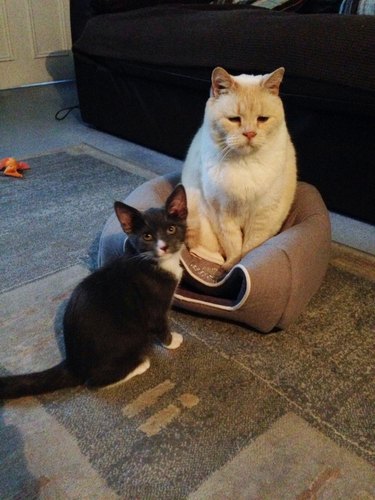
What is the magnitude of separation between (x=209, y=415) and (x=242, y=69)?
149 centimetres

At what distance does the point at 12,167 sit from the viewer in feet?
7.51

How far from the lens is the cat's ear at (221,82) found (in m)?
1.22

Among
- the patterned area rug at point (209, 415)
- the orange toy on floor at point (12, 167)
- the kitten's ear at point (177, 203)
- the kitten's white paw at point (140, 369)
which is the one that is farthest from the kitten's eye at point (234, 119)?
the orange toy on floor at point (12, 167)

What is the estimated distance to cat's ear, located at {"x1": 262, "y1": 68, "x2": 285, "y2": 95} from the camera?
122 centimetres

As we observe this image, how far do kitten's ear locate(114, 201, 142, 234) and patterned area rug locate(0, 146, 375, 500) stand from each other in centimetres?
36

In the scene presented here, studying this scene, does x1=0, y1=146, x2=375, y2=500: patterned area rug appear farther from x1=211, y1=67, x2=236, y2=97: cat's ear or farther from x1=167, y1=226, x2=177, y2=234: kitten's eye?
x1=211, y1=67, x2=236, y2=97: cat's ear

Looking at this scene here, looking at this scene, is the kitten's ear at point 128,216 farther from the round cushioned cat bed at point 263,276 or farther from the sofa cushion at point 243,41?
the sofa cushion at point 243,41

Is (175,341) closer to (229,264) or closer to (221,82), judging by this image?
(229,264)

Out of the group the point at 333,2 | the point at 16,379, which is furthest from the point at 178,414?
the point at 333,2

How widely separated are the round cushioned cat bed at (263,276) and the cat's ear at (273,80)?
1.39ft

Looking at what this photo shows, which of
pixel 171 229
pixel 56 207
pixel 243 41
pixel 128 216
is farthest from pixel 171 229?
pixel 243 41

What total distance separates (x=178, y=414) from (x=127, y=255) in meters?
0.42

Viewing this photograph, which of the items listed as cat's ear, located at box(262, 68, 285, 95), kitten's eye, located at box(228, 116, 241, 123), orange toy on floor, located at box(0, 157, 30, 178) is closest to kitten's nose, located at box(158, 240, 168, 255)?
kitten's eye, located at box(228, 116, 241, 123)

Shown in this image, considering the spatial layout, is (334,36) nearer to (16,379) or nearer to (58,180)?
(58,180)
